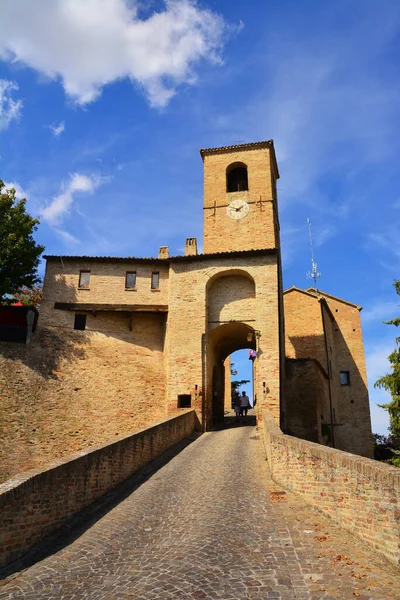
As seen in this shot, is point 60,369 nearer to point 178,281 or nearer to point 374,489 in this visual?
point 178,281

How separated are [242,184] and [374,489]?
24.3m

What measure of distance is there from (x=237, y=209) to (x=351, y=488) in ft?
70.5

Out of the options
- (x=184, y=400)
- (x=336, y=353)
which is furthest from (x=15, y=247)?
(x=336, y=353)

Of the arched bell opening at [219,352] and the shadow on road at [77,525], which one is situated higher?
the arched bell opening at [219,352]

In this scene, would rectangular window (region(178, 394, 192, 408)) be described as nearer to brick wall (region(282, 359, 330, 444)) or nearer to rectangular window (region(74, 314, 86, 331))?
brick wall (region(282, 359, 330, 444))

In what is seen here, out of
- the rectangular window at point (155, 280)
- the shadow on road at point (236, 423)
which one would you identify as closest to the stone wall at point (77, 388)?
the rectangular window at point (155, 280)

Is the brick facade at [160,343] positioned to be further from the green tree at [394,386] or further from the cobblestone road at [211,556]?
the cobblestone road at [211,556]

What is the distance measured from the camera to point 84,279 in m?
23.9

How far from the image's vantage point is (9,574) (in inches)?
227

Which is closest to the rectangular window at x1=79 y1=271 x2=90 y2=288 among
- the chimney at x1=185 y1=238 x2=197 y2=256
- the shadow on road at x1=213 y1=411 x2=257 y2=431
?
the chimney at x1=185 y1=238 x2=197 y2=256

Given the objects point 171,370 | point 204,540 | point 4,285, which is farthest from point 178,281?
point 204,540

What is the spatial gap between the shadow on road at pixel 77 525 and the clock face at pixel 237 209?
17.7m

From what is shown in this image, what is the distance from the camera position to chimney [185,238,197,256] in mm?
26653

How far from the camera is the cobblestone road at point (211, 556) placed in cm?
502
